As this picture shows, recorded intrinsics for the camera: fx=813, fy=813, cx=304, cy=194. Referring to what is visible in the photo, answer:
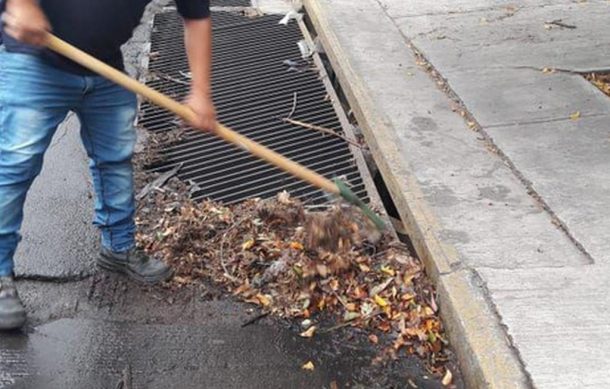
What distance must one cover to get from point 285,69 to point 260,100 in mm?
660

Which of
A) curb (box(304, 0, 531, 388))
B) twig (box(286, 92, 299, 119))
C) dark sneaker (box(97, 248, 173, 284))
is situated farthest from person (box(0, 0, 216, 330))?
twig (box(286, 92, 299, 119))

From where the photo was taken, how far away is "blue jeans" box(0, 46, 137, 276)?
3020mm

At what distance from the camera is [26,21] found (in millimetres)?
2746

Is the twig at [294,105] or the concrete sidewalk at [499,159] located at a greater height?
the concrete sidewalk at [499,159]

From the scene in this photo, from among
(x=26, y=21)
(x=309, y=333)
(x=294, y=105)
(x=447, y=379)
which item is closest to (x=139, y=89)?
(x=26, y=21)

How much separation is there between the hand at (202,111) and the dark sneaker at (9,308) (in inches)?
40.3

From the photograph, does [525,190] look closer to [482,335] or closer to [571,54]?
[482,335]

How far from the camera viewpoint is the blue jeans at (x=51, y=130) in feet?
9.91

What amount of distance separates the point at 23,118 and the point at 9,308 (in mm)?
773

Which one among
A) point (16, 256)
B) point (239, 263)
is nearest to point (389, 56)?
point (239, 263)

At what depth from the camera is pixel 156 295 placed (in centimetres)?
356

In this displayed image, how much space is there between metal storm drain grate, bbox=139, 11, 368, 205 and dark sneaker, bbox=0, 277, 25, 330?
4.19 ft

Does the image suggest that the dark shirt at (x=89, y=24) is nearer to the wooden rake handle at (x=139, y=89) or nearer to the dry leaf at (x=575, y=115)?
the wooden rake handle at (x=139, y=89)

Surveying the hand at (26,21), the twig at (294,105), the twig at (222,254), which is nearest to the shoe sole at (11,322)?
the twig at (222,254)
